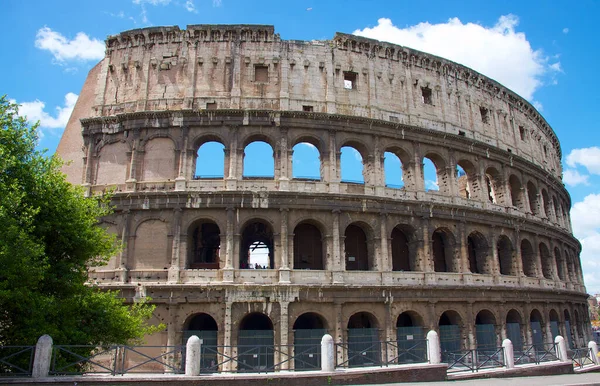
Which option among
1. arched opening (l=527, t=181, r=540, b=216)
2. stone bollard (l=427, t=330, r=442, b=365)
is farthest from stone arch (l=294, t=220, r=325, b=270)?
arched opening (l=527, t=181, r=540, b=216)

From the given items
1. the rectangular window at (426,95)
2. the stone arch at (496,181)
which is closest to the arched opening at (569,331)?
the stone arch at (496,181)

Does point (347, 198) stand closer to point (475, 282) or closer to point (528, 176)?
point (475, 282)

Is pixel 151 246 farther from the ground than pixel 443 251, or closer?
closer

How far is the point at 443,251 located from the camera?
22.8 m

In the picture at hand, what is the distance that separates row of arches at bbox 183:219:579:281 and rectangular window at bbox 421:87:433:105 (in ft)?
21.7

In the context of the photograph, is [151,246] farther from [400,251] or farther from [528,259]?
[528,259]

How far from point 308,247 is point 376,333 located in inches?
184

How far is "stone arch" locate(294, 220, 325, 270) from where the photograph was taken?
2041 centimetres

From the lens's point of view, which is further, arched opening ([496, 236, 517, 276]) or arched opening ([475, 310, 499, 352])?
arched opening ([496, 236, 517, 276])

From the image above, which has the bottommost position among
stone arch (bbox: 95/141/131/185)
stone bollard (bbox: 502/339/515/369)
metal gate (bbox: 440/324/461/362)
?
stone bollard (bbox: 502/339/515/369)

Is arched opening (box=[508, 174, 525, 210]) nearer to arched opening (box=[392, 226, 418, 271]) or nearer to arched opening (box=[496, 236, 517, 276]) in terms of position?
arched opening (box=[496, 236, 517, 276])

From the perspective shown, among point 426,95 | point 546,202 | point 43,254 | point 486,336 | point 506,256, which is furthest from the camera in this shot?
point 546,202

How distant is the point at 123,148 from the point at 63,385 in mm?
12600

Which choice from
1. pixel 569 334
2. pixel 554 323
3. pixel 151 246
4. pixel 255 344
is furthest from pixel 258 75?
pixel 569 334
